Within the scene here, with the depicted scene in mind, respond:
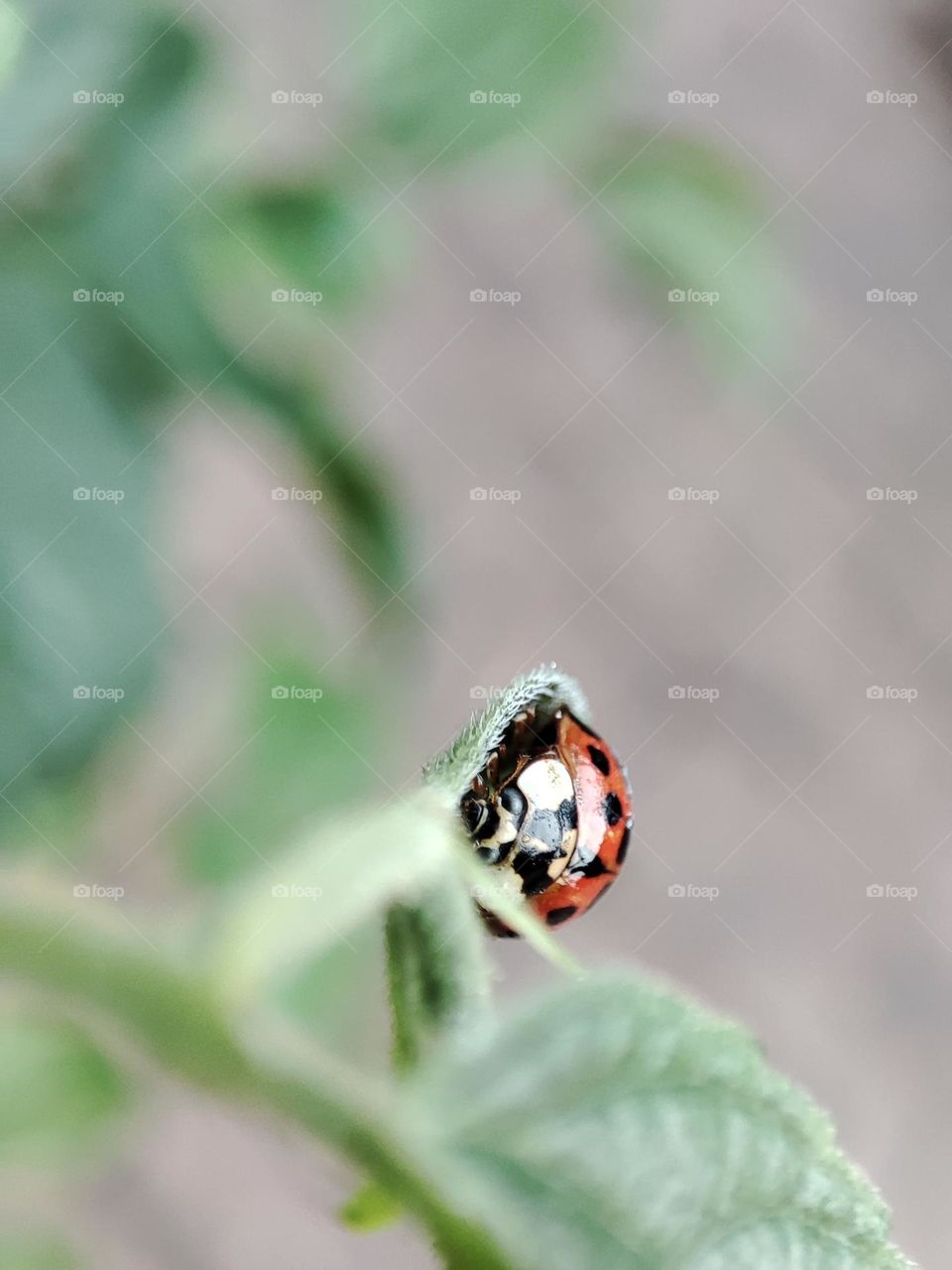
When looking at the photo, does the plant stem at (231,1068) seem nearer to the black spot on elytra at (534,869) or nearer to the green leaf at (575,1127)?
the green leaf at (575,1127)

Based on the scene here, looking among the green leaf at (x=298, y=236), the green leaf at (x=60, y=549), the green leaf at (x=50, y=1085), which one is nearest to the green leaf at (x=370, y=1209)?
the green leaf at (x=50, y=1085)

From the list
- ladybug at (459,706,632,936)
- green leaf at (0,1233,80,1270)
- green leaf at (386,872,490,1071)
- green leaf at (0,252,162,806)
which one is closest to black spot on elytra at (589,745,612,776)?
ladybug at (459,706,632,936)

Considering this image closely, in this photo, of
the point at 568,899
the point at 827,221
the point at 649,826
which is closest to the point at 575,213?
the point at 827,221

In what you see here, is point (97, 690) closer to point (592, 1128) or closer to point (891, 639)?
point (592, 1128)

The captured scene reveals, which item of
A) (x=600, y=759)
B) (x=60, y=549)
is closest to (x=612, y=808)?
(x=600, y=759)

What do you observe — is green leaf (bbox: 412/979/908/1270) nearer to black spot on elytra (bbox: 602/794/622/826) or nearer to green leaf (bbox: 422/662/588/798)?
green leaf (bbox: 422/662/588/798)

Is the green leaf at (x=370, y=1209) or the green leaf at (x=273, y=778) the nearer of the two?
the green leaf at (x=370, y=1209)
